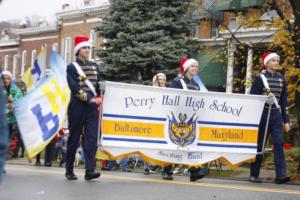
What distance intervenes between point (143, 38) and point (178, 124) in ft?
73.4

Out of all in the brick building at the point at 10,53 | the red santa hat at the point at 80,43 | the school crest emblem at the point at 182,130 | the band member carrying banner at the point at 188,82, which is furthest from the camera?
the brick building at the point at 10,53

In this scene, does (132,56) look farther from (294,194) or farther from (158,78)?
(294,194)

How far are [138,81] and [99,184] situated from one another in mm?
23478

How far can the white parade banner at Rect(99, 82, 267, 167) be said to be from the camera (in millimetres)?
10016

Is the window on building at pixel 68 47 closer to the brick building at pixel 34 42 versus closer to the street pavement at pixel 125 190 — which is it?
the brick building at pixel 34 42

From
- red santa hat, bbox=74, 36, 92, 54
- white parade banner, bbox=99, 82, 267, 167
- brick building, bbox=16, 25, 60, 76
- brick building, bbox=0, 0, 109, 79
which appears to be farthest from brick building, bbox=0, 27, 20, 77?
red santa hat, bbox=74, 36, 92, 54

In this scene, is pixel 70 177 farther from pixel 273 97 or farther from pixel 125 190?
pixel 273 97

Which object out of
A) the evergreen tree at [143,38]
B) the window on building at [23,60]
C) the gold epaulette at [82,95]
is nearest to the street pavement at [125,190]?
the gold epaulette at [82,95]

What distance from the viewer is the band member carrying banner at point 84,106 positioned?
950cm

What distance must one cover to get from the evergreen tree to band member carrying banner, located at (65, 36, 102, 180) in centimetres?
2166

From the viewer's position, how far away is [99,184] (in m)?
8.89

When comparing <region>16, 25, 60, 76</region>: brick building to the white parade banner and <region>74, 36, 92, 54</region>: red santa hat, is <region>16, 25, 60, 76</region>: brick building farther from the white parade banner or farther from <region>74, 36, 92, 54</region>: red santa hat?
<region>74, 36, 92, 54</region>: red santa hat

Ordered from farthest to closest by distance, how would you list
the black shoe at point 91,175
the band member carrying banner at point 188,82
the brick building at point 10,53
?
the brick building at point 10,53 < the band member carrying banner at point 188,82 < the black shoe at point 91,175

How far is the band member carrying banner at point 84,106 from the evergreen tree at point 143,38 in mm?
21661
